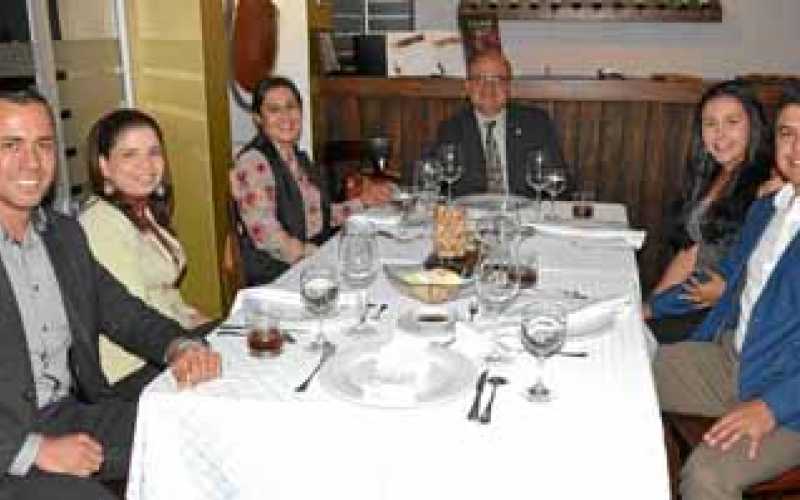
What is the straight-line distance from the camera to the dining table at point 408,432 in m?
1.27

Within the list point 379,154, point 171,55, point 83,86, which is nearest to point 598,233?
point 379,154

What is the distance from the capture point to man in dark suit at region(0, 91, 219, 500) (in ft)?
4.84

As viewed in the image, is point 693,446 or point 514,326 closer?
point 514,326

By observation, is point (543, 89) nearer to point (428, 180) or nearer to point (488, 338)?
point (428, 180)

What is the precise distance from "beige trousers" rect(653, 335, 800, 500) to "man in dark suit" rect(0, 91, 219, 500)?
0.98 m

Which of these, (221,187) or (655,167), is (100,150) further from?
(655,167)

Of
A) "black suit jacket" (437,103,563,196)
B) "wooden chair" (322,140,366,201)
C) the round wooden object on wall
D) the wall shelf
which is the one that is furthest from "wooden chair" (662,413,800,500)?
the wall shelf

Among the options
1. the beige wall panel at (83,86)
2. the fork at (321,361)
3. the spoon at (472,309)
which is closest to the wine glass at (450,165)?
the spoon at (472,309)

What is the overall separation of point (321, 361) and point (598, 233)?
1.13m

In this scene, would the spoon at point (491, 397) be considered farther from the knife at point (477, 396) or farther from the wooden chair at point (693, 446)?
the wooden chair at point (693, 446)

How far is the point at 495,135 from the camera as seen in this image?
133 inches

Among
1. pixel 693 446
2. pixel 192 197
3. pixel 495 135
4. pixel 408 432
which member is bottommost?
pixel 693 446

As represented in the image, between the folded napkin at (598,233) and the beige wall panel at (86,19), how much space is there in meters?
2.42

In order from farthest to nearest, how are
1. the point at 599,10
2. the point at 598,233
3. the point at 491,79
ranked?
the point at 599,10 < the point at 491,79 < the point at 598,233
